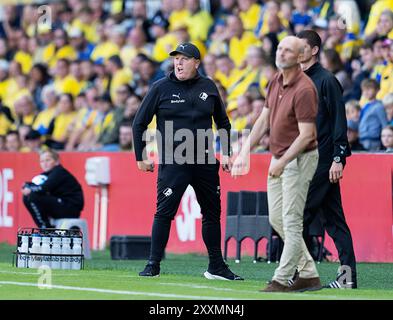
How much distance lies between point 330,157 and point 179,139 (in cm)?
160

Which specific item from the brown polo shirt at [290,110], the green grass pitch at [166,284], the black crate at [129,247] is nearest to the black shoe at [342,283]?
the green grass pitch at [166,284]

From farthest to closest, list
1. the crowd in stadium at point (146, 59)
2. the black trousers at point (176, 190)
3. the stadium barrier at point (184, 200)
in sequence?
the crowd in stadium at point (146, 59)
the stadium barrier at point (184, 200)
the black trousers at point (176, 190)

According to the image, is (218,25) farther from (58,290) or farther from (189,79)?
(58,290)

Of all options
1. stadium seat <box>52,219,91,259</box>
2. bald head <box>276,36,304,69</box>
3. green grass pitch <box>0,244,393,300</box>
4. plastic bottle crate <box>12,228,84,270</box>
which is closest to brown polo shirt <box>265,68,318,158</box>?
bald head <box>276,36,304,69</box>

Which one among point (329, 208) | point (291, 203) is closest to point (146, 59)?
point (329, 208)

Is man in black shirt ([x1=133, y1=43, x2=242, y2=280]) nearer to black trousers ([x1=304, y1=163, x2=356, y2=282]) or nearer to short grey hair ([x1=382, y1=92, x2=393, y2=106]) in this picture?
black trousers ([x1=304, y1=163, x2=356, y2=282])

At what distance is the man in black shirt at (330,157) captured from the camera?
1077 cm

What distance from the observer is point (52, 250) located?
42.6 feet

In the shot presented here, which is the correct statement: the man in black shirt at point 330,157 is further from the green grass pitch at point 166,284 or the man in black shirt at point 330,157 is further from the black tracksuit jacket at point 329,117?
the green grass pitch at point 166,284

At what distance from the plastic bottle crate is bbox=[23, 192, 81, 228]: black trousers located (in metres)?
3.30

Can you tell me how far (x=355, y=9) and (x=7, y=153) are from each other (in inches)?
246

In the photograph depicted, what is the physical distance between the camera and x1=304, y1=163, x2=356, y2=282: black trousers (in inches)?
424

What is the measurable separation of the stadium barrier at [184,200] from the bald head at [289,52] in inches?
235

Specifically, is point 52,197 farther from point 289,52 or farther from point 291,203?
point 289,52
